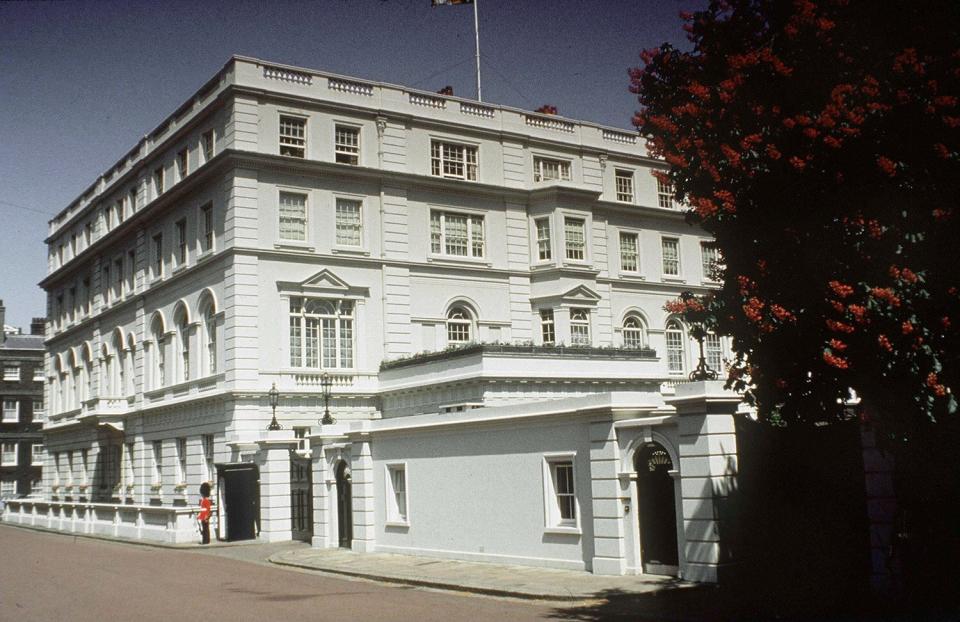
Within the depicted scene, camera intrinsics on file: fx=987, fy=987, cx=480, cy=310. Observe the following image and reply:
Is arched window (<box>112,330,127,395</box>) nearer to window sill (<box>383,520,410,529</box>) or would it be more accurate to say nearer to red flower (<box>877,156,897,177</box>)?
window sill (<box>383,520,410,529</box>)

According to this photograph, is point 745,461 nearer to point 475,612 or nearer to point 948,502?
point 948,502

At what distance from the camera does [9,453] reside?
242 feet

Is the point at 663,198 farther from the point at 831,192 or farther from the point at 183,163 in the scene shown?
the point at 831,192

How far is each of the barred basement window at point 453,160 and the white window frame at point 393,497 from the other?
58.3 ft

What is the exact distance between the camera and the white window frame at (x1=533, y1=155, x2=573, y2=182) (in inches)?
1650

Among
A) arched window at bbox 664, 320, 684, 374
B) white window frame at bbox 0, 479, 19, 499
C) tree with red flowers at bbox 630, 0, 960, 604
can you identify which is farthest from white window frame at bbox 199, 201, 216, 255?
white window frame at bbox 0, 479, 19, 499

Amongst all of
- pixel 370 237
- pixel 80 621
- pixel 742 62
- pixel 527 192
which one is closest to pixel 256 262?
pixel 370 237

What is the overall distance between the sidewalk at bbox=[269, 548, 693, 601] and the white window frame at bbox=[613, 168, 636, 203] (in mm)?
25100

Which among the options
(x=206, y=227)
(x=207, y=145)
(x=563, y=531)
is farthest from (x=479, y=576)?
(x=207, y=145)

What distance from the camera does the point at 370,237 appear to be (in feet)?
123

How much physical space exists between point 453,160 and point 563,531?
23.5 meters

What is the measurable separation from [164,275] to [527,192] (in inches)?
611

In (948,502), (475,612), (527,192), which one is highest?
(527,192)

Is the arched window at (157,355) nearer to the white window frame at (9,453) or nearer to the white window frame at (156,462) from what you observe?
the white window frame at (156,462)
